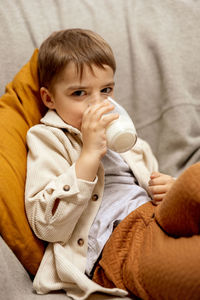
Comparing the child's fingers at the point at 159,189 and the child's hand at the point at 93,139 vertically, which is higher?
the child's hand at the point at 93,139

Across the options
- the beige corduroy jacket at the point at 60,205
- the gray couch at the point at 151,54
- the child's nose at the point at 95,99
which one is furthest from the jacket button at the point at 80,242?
the gray couch at the point at 151,54

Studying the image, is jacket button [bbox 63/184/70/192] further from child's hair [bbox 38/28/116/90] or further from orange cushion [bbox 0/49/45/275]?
child's hair [bbox 38/28/116/90]

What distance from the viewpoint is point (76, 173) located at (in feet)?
3.11

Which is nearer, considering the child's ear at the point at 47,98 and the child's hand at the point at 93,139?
the child's hand at the point at 93,139

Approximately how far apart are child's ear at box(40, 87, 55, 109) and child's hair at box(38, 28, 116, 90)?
0.05 feet

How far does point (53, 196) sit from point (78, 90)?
315 mm

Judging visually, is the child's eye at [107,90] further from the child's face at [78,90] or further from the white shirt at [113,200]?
the white shirt at [113,200]

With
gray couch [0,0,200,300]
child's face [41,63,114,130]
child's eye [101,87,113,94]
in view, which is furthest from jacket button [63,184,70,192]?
gray couch [0,0,200,300]

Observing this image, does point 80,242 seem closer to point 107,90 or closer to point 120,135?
point 120,135

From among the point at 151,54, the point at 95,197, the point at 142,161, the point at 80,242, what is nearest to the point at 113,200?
the point at 95,197

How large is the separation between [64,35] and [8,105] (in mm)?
270

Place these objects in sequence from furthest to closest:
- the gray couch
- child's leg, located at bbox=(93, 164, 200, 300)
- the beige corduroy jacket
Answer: the gray couch, the beige corduroy jacket, child's leg, located at bbox=(93, 164, 200, 300)

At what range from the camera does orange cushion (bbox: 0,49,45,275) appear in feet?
3.03

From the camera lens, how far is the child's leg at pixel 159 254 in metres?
0.71
